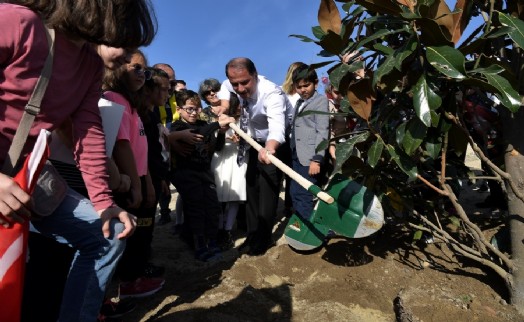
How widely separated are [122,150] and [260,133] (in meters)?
1.56

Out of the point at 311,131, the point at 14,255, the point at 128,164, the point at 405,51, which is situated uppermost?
the point at 405,51

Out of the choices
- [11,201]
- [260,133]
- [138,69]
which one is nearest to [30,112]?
[11,201]

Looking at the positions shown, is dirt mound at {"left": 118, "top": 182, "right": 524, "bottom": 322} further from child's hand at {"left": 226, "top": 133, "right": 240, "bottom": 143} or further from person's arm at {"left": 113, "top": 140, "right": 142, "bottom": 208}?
child's hand at {"left": 226, "top": 133, "right": 240, "bottom": 143}

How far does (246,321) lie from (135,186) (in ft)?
3.09

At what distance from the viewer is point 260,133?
3369 mm

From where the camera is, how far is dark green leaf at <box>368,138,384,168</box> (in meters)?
1.84

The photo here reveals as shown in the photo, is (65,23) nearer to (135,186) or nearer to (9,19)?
(9,19)

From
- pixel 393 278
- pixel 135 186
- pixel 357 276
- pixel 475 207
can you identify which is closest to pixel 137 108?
pixel 135 186

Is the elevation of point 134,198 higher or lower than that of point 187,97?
lower

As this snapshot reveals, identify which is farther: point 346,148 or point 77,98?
point 346,148

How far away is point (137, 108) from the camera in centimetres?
240

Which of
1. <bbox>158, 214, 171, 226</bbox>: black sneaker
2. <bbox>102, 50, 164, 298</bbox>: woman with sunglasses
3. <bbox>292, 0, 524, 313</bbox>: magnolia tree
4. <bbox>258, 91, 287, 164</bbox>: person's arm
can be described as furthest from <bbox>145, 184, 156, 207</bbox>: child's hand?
<bbox>158, 214, 171, 226</bbox>: black sneaker

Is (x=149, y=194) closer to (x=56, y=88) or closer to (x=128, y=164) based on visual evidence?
(x=128, y=164)

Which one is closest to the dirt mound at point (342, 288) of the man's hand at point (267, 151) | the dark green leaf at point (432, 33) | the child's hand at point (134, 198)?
the child's hand at point (134, 198)
